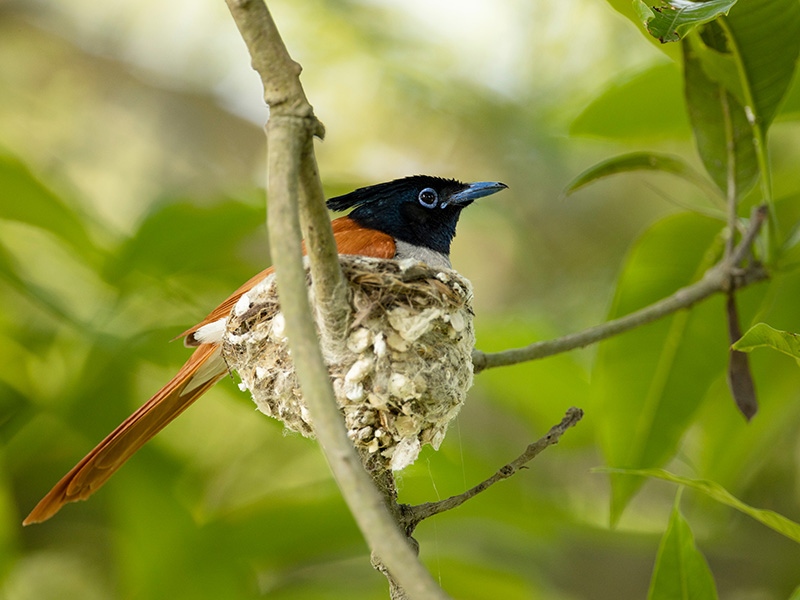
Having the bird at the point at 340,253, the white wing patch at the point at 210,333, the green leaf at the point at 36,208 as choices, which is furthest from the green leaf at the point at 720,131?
the green leaf at the point at 36,208

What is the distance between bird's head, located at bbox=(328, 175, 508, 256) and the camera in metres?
3.19

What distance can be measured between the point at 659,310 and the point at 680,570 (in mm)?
834

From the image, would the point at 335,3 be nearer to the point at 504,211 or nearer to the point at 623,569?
the point at 504,211

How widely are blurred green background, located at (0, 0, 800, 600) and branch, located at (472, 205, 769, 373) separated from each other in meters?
0.30

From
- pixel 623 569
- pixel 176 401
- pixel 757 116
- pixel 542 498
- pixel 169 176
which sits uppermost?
pixel 169 176

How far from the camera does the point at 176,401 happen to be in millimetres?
2719

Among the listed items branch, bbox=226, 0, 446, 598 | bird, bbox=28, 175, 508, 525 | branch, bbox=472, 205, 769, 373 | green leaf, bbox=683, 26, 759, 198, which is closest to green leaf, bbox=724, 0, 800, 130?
green leaf, bbox=683, 26, 759, 198

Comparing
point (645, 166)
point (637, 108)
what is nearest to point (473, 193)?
point (645, 166)

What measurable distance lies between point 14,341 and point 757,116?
271 cm

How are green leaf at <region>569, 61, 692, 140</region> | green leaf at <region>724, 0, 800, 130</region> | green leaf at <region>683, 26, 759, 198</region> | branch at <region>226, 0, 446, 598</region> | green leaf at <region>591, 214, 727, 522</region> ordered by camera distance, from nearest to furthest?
branch at <region>226, 0, 446, 598</region> < green leaf at <region>724, 0, 800, 130</region> < green leaf at <region>683, 26, 759, 198</region> < green leaf at <region>591, 214, 727, 522</region> < green leaf at <region>569, 61, 692, 140</region>

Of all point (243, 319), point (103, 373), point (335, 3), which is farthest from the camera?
point (335, 3)

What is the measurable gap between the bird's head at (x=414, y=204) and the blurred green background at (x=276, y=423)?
0.22 m

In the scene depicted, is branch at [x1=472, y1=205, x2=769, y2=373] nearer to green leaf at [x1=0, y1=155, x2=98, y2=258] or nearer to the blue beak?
the blue beak

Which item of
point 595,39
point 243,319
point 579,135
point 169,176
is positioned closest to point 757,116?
point 579,135
